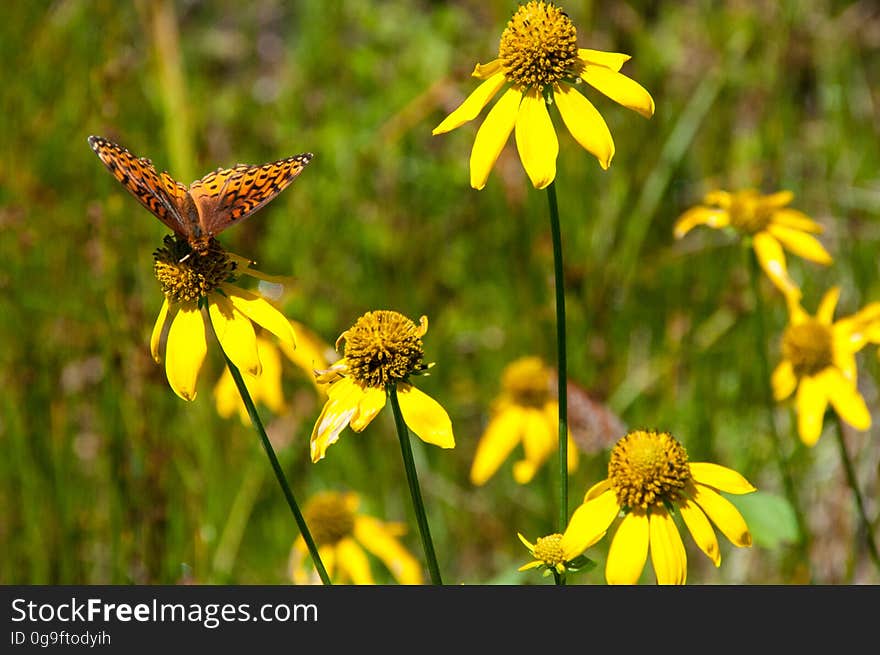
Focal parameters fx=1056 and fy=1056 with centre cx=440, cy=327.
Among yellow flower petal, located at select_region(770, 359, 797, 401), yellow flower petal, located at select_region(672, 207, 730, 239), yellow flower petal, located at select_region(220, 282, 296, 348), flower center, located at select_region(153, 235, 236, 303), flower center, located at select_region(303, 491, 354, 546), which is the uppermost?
yellow flower petal, located at select_region(672, 207, 730, 239)

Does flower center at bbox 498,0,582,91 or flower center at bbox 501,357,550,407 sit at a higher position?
flower center at bbox 501,357,550,407

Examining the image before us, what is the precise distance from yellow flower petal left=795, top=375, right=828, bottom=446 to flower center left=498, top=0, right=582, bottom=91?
117 cm

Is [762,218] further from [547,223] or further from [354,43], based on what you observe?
[354,43]

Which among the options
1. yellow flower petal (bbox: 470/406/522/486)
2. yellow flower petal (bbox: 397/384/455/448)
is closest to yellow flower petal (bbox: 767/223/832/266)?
yellow flower petal (bbox: 470/406/522/486)

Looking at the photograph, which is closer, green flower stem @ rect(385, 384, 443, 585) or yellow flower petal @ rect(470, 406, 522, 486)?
green flower stem @ rect(385, 384, 443, 585)

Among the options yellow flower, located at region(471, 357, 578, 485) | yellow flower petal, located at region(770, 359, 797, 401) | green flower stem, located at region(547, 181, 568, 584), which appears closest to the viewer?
green flower stem, located at region(547, 181, 568, 584)

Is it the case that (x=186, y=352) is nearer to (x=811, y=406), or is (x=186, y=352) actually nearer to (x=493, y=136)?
(x=493, y=136)

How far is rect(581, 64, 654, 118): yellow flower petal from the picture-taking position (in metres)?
1.70

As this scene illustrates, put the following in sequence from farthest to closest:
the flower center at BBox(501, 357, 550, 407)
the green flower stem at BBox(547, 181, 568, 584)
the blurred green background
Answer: the blurred green background → the flower center at BBox(501, 357, 550, 407) → the green flower stem at BBox(547, 181, 568, 584)

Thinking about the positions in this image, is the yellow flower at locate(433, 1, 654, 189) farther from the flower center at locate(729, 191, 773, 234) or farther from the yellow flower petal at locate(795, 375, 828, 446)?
the yellow flower petal at locate(795, 375, 828, 446)

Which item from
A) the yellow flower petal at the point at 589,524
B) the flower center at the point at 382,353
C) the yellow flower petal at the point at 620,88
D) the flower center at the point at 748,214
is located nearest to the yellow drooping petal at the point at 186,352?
the flower center at the point at 382,353

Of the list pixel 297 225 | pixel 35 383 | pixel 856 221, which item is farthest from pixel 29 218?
pixel 856 221

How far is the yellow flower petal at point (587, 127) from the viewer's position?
5.57 ft

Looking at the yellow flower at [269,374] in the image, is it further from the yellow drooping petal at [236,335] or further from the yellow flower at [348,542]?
the yellow drooping petal at [236,335]
